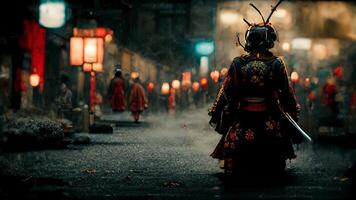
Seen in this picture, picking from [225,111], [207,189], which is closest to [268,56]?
[225,111]

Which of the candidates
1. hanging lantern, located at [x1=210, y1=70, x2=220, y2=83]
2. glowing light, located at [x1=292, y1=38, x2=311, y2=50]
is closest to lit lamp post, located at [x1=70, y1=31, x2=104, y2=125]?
glowing light, located at [x1=292, y1=38, x2=311, y2=50]

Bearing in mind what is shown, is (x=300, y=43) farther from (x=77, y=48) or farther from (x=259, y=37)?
(x=259, y=37)

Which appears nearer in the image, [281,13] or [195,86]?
[281,13]

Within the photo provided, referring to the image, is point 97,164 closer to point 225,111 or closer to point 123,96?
point 225,111

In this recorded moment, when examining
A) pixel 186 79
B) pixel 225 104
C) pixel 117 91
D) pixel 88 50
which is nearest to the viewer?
pixel 225 104

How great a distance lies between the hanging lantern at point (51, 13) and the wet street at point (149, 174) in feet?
29.5

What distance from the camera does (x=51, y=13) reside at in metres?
23.5

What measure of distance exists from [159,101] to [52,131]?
110 ft

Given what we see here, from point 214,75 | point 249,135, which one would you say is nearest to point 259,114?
point 249,135

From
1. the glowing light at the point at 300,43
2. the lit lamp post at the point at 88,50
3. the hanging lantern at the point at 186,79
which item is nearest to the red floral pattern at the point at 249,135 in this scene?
the lit lamp post at the point at 88,50

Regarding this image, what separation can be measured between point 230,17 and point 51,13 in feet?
87.6

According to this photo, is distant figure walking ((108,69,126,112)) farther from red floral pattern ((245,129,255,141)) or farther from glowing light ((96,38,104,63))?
red floral pattern ((245,129,255,141))

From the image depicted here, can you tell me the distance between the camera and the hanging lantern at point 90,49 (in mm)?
24281

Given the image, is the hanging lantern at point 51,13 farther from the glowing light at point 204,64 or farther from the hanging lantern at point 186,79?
the hanging lantern at point 186,79
